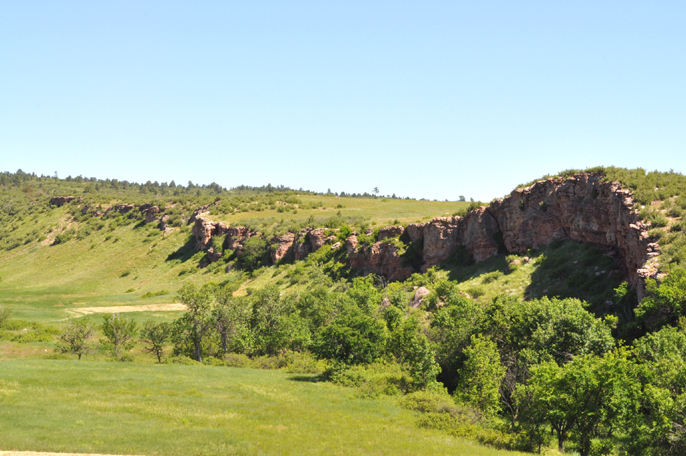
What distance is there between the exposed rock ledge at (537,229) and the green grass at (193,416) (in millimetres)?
26372

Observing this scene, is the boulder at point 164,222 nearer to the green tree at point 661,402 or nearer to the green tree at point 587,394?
the green tree at point 587,394

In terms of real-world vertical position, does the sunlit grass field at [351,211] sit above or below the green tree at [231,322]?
above

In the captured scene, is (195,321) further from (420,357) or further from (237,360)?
(420,357)

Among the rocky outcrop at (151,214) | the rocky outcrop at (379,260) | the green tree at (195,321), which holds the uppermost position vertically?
the rocky outcrop at (151,214)

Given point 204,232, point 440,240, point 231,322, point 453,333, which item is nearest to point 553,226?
A: point 440,240

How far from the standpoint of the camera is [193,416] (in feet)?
117

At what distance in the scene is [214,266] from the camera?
11931 cm

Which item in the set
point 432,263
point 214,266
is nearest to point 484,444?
point 432,263

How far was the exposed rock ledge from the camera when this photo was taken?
48.4 metres

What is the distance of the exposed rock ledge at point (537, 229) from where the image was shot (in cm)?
4838

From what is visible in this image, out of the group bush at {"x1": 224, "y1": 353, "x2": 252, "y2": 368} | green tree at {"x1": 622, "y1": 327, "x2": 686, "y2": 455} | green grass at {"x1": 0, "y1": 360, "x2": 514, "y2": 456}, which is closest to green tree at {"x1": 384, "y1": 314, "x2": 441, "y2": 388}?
green grass at {"x1": 0, "y1": 360, "x2": 514, "y2": 456}

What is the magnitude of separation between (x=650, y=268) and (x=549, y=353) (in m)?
11.6

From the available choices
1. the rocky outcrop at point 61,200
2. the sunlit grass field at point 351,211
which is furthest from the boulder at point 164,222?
the rocky outcrop at point 61,200

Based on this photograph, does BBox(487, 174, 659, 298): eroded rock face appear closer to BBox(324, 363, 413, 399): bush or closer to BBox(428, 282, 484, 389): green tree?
BBox(428, 282, 484, 389): green tree
